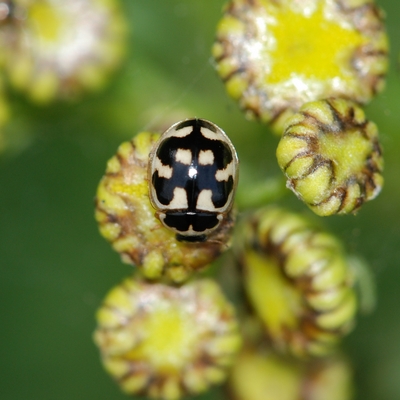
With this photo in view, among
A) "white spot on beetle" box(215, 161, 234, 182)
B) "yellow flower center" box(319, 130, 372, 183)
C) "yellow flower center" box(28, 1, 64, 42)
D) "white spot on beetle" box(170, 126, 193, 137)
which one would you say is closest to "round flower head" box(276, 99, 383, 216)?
"yellow flower center" box(319, 130, 372, 183)

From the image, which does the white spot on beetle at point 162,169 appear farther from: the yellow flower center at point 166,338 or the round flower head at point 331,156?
the yellow flower center at point 166,338

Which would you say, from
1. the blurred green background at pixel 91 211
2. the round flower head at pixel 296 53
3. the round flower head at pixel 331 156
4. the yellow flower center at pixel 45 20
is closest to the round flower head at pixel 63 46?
the yellow flower center at pixel 45 20

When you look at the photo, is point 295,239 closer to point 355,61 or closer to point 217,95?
point 355,61

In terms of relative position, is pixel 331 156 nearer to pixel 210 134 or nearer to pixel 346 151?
pixel 346 151

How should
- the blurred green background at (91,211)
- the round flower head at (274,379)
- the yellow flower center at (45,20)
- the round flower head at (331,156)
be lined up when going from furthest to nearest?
the blurred green background at (91,211) → the yellow flower center at (45,20) → the round flower head at (274,379) → the round flower head at (331,156)

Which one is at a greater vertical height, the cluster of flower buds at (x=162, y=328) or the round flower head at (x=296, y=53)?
the round flower head at (x=296, y=53)

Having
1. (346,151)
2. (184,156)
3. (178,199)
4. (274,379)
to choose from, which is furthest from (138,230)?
(274,379)

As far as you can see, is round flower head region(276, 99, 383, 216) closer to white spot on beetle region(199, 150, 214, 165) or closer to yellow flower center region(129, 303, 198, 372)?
white spot on beetle region(199, 150, 214, 165)
